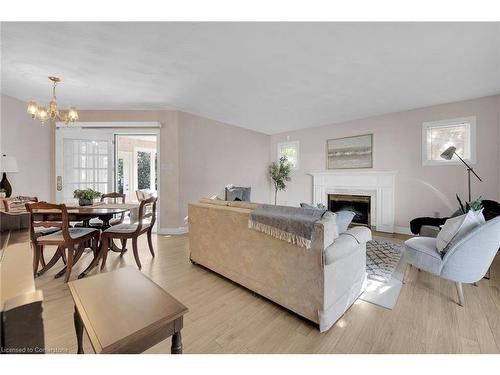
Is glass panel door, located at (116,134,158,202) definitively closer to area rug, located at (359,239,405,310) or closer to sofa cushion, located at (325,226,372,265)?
area rug, located at (359,239,405,310)

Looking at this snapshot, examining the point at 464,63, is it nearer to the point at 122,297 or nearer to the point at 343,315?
the point at 343,315

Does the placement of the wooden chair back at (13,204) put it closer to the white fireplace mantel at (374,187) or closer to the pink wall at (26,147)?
the pink wall at (26,147)

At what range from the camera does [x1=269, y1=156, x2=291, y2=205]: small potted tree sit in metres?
6.02

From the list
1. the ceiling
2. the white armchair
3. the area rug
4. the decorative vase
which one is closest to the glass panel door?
the ceiling

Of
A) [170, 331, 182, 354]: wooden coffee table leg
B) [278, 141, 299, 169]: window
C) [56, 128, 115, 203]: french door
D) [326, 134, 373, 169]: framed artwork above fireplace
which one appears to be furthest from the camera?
[278, 141, 299, 169]: window

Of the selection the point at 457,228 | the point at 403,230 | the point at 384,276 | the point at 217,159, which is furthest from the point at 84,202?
the point at 403,230

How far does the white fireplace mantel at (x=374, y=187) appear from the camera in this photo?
4.45 m

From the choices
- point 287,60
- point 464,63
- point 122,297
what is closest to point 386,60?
point 464,63

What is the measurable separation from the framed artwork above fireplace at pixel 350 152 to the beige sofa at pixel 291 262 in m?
3.28

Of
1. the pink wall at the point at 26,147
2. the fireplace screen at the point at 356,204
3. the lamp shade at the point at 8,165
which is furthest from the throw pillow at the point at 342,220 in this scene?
the pink wall at the point at 26,147

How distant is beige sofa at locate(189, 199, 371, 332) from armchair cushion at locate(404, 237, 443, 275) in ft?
1.65

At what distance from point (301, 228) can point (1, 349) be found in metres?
1.43
